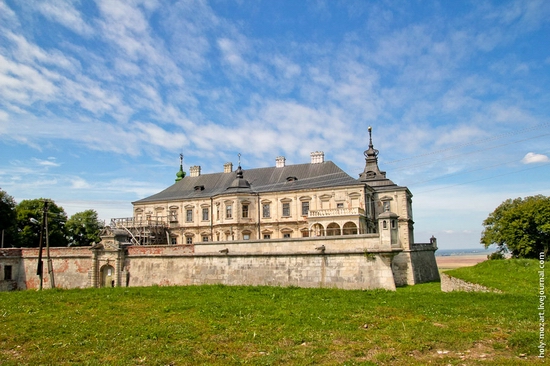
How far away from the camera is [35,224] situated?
46750 millimetres

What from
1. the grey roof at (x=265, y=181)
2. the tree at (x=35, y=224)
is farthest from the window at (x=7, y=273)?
the grey roof at (x=265, y=181)

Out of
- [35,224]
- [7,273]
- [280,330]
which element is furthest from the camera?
[35,224]

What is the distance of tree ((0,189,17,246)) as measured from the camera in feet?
123

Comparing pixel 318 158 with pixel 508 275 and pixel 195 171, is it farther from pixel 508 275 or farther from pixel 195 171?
pixel 508 275

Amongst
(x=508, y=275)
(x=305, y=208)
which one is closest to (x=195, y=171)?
(x=305, y=208)

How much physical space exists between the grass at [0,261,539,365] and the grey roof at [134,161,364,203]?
1929 centimetres

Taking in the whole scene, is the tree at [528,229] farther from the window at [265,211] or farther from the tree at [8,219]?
the tree at [8,219]

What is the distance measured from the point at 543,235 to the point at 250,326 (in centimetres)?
3352

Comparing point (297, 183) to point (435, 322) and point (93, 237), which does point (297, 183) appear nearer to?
point (435, 322)

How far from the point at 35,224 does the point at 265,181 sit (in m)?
27.2

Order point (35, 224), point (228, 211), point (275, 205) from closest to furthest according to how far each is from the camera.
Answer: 1. point (275, 205)
2. point (228, 211)
3. point (35, 224)

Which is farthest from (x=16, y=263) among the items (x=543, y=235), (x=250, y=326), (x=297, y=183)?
(x=543, y=235)

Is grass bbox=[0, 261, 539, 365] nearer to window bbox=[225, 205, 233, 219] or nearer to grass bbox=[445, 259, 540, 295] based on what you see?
grass bbox=[445, 259, 540, 295]

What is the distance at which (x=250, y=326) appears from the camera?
11.9 meters
